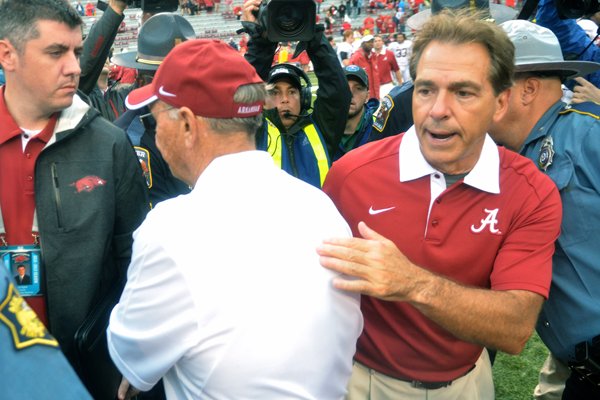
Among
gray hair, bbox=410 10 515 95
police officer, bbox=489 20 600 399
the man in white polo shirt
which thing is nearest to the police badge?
police officer, bbox=489 20 600 399

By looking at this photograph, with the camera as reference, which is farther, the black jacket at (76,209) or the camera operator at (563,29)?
the camera operator at (563,29)

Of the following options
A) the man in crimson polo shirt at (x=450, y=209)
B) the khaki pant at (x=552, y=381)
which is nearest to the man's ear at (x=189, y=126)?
the man in crimson polo shirt at (x=450, y=209)

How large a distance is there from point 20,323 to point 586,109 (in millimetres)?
2196

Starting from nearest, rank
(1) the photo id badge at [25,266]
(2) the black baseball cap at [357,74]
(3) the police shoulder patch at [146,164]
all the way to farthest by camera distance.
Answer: (1) the photo id badge at [25,266] < (3) the police shoulder patch at [146,164] < (2) the black baseball cap at [357,74]

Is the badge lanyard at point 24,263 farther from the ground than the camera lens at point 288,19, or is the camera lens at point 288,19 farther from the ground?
the camera lens at point 288,19

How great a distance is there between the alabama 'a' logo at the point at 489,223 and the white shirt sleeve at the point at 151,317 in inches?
40.0

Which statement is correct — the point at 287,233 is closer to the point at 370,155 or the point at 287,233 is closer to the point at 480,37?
the point at 370,155

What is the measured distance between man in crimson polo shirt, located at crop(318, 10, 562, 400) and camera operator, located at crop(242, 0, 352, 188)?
1.40 metres

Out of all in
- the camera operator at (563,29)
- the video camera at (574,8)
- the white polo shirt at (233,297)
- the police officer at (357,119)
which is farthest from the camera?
the police officer at (357,119)

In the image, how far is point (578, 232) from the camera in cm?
212

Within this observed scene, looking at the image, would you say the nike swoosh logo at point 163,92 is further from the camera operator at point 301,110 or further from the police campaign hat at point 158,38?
the police campaign hat at point 158,38

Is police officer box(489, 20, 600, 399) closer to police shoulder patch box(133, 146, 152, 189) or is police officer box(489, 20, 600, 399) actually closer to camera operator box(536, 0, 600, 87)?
police shoulder patch box(133, 146, 152, 189)

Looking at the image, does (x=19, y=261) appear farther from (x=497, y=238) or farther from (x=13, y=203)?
(x=497, y=238)

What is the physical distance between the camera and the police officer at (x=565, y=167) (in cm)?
213
